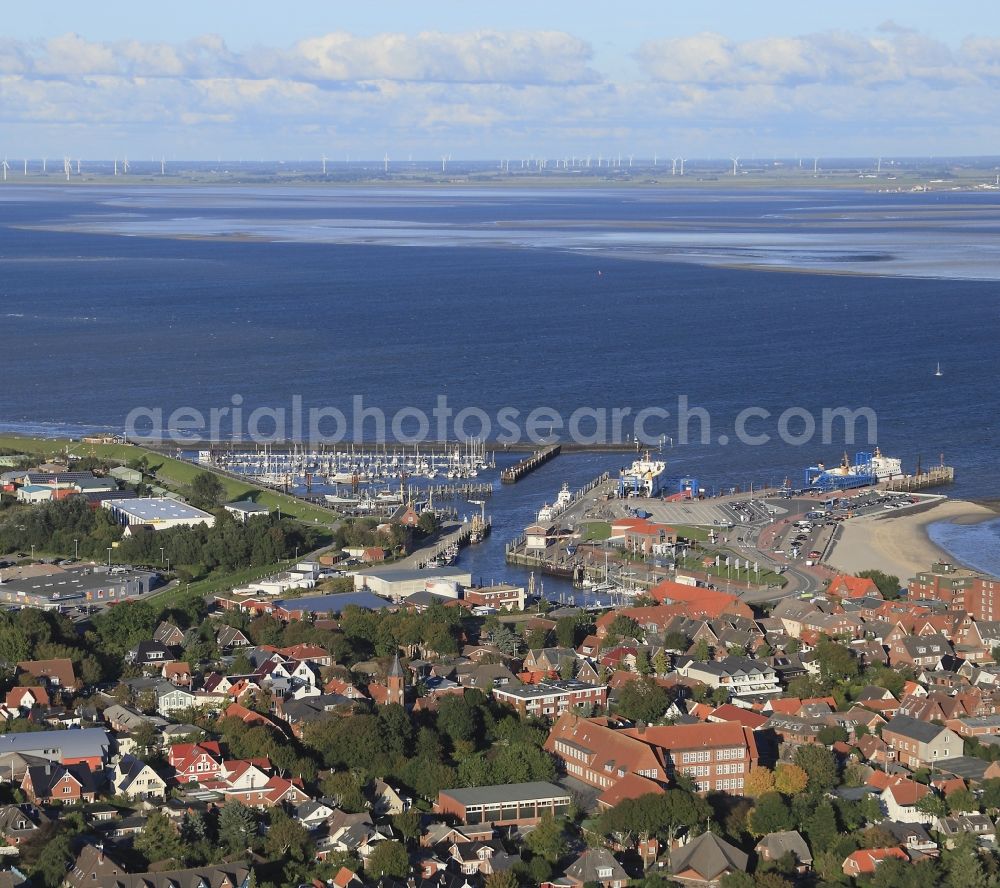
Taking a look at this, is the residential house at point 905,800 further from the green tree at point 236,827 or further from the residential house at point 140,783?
the residential house at point 140,783

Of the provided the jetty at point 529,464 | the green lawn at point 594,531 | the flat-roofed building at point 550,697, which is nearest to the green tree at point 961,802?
the flat-roofed building at point 550,697

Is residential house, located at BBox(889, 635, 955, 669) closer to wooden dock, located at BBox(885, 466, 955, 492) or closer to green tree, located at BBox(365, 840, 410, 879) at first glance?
green tree, located at BBox(365, 840, 410, 879)

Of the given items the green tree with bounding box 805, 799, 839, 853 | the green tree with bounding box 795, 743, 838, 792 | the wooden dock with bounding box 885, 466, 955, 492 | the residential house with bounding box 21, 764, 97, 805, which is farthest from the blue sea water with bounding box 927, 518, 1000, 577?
the residential house with bounding box 21, 764, 97, 805

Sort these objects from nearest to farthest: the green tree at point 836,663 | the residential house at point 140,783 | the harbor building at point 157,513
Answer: the residential house at point 140,783 < the green tree at point 836,663 < the harbor building at point 157,513

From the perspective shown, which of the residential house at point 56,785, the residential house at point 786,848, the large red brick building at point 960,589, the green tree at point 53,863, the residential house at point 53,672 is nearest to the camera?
the green tree at point 53,863

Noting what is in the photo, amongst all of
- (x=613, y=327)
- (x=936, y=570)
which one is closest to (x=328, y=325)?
(x=613, y=327)

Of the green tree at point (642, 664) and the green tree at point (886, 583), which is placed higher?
the green tree at point (642, 664)

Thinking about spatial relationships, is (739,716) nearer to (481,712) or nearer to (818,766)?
(818,766)
